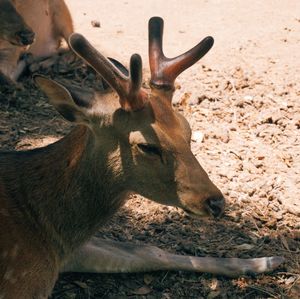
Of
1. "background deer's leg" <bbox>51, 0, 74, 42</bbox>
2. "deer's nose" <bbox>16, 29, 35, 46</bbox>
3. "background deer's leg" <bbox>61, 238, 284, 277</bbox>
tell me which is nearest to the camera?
"background deer's leg" <bbox>61, 238, 284, 277</bbox>

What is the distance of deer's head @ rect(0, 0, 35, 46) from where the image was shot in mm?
7168

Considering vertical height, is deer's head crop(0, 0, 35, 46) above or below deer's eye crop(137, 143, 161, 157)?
below

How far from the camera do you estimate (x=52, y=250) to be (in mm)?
4062

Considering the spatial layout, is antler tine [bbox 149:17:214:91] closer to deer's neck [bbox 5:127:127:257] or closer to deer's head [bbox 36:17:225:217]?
deer's head [bbox 36:17:225:217]

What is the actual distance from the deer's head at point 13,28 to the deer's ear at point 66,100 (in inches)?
141

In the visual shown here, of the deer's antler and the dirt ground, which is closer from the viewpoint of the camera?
the deer's antler

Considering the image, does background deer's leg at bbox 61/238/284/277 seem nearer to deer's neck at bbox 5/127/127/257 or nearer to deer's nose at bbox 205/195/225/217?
deer's neck at bbox 5/127/127/257

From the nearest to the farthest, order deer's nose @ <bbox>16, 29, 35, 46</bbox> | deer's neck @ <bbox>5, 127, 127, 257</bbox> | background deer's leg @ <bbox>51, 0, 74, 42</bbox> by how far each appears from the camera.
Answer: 1. deer's neck @ <bbox>5, 127, 127, 257</bbox>
2. deer's nose @ <bbox>16, 29, 35, 46</bbox>
3. background deer's leg @ <bbox>51, 0, 74, 42</bbox>

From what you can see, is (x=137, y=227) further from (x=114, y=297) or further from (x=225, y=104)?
(x=225, y=104)

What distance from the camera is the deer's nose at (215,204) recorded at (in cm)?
373

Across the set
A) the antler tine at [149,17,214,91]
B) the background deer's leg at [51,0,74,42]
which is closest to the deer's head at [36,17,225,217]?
the antler tine at [149,17,214,91]

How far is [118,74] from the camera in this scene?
371 centimetres

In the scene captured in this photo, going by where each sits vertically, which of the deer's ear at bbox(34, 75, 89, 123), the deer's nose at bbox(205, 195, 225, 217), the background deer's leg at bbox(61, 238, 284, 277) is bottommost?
the background deer's leg at bbox(61, 238, 284, 277)

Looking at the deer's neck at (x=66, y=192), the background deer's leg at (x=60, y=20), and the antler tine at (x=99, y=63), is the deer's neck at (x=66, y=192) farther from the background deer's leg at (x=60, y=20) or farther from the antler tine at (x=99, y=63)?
the background deer's leg at (x=60, y=20)
